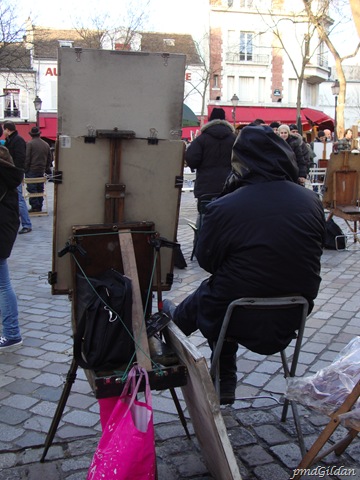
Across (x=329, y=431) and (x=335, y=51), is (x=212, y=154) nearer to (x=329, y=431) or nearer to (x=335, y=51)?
(x=329, y=431)

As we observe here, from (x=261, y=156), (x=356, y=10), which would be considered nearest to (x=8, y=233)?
(x=261, y=156)

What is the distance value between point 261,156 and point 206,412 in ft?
3.94

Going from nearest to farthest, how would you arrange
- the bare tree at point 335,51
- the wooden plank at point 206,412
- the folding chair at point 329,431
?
the wooden plank at point 206,412 < the folding chair at point 329,431 < the bare tree at point 335,51

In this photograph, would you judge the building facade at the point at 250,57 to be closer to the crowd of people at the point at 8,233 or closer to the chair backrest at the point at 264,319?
the crowd of people at the point at 8,233

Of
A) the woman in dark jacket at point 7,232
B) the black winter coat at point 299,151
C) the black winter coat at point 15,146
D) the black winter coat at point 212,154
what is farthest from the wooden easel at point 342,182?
the woman in dark jacket at point 7,232

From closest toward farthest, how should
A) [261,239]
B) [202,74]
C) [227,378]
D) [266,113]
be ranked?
[261,239] < [227,378] < [202,74] < [266,113]

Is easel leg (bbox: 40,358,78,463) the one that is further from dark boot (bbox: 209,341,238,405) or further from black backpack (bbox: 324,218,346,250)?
black backpack (bbox: 324,218,346,250)

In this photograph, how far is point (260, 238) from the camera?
2.50m

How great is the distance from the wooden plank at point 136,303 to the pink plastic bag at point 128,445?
0.22 meters

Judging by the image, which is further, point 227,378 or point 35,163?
point 35,163

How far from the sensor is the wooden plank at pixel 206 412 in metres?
2.10

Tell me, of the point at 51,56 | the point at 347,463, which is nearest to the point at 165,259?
the point at 347,463

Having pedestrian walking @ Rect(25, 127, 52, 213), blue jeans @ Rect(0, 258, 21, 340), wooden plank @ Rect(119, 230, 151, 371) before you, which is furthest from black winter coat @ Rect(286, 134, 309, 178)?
wooden plank @ Rect(119, 230, 151, 371)

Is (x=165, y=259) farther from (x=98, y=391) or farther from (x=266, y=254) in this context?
(x=98, y=391)
